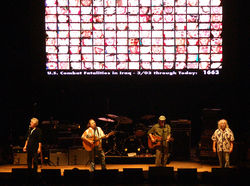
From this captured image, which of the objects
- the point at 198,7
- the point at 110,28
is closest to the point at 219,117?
the point at 198,7

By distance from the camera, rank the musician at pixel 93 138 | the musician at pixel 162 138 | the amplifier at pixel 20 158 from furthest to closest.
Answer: the amplifier at pixel 20 158 → the musician at pixel 162 138 → the musician at pixel 93 138

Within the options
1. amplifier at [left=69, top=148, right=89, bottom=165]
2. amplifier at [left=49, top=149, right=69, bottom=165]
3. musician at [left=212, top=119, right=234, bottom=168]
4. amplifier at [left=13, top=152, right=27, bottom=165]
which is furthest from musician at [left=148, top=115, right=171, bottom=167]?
amplifier at [left=13, top=152, right=27, bottom=165]

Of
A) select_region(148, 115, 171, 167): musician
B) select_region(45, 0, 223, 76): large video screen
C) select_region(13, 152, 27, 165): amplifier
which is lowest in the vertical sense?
select_region(13, 152, 27, 165): amplifier

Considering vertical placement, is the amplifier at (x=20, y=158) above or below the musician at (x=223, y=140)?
below

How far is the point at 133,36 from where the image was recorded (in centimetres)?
1492

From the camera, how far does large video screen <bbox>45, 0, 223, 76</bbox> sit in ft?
48.8

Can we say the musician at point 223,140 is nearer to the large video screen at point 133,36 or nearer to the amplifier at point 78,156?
the large video screen at point 133,36

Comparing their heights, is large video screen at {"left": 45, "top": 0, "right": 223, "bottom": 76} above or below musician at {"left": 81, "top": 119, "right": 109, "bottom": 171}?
above

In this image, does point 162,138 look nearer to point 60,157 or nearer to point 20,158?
point 60,157

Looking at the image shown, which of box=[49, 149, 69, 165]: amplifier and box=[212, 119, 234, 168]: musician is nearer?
box=[212, 119, 234, 168]: musician

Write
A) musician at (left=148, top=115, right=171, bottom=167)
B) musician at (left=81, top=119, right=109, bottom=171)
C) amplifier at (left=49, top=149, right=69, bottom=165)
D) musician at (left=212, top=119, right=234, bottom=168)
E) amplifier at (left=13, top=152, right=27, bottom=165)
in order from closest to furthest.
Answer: musician at (left=212, top=119, right=234, bottom=168), musician at (left=81, top=119, right=109, bottom=171), musician at (left=148, top=115, right=171, bottom=167), amplifier at (left=49, top=149, right=69, bottom=165), amplifier at (left=13, top=152, right=27, bottom=165)

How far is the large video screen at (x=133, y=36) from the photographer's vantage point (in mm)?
14867

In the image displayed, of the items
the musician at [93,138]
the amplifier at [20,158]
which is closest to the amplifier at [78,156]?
the musician at [93,138]

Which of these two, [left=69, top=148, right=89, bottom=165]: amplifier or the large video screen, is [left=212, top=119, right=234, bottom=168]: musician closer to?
the large video screen
